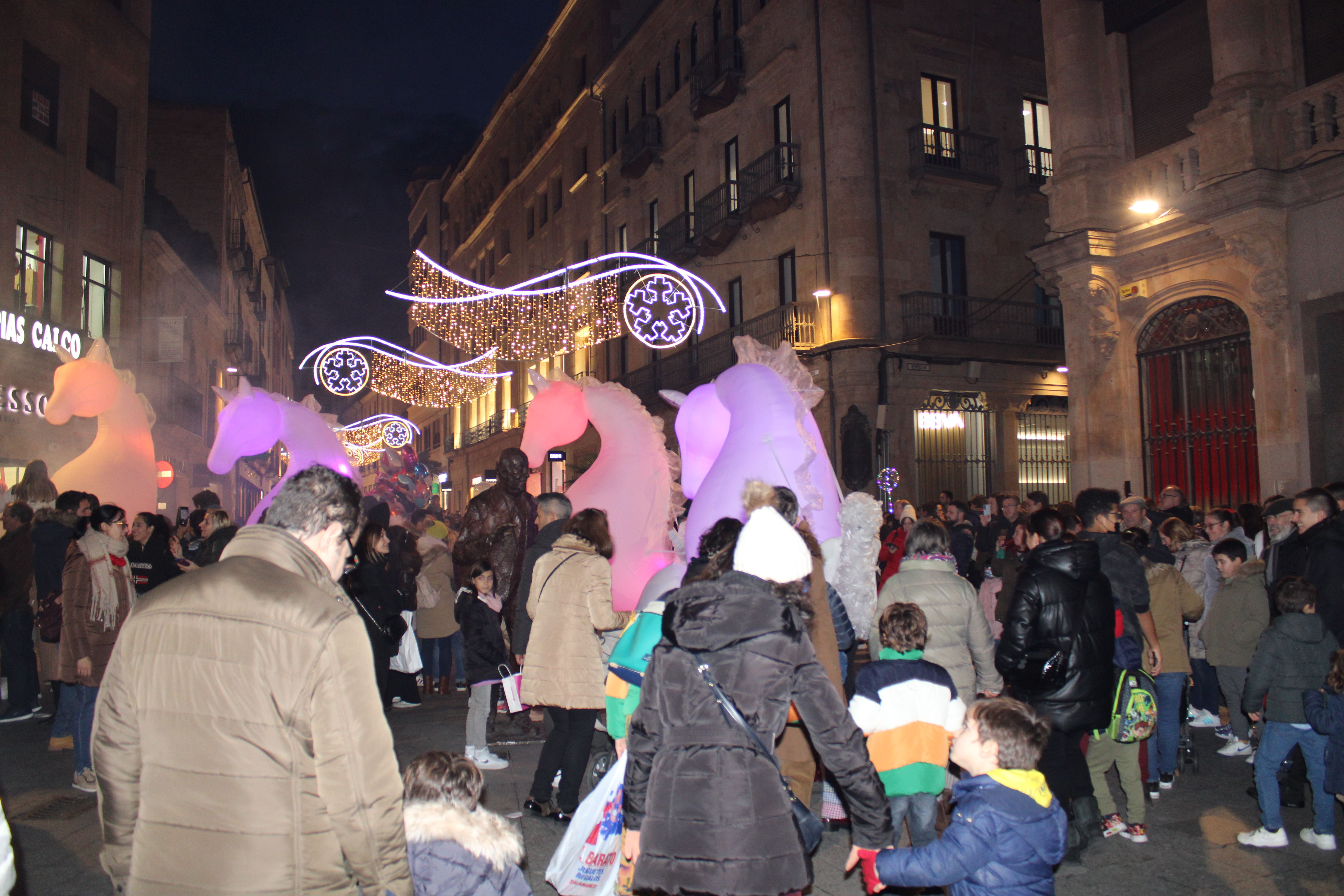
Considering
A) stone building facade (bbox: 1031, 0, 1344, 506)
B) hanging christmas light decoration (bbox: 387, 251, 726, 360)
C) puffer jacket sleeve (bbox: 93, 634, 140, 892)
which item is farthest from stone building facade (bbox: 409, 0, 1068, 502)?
puffer jacket sleeve (bbox: 93, 634, 140, 892)

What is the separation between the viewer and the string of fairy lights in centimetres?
1203

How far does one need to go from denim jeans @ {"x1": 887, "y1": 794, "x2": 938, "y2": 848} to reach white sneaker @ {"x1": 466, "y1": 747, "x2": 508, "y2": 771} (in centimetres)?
302

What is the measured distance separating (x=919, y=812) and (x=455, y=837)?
2.11m

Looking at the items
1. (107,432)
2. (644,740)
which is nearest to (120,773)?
(644,740)

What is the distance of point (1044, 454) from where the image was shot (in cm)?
1961

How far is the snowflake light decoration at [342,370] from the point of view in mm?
15031

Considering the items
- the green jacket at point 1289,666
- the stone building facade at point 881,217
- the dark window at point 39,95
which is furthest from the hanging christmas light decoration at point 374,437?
the green jacket at point 1289,666

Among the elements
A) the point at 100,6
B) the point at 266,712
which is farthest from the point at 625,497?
the point at 100,6

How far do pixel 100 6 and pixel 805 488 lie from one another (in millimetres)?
20818

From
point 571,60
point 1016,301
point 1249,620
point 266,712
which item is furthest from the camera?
point 571,60

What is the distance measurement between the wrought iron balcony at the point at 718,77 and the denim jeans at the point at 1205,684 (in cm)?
1659

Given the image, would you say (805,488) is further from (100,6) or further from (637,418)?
(100,6)

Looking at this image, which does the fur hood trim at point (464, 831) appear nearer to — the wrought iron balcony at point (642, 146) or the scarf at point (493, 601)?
the scarf at point (493, 601)

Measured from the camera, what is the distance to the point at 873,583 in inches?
224
